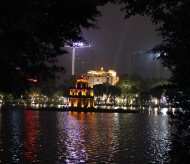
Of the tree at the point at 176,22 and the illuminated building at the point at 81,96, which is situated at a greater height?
the illuminated building at the point at 81,96

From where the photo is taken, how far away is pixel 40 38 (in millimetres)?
8477

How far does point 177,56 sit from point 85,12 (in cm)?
218

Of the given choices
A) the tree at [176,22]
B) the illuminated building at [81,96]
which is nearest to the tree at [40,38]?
the tree at [176,22]

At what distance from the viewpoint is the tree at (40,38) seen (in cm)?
745

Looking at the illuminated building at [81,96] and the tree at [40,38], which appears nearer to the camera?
the tree at [40,38]

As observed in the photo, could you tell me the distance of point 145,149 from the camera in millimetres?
18250

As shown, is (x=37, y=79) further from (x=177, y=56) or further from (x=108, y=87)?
(x=108, y=87)

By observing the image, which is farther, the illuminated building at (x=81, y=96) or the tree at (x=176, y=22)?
the illuminated building at (x=81, y=96)

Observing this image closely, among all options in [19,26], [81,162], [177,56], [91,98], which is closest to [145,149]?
[81,162]

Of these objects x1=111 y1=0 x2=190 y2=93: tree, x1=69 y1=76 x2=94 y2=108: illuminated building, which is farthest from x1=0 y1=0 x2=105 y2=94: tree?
x1=69 y1=76 x2=94 y2=108: illuminated building

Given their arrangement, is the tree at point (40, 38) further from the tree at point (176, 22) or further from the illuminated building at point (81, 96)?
the illuminated building at point (81, 96)

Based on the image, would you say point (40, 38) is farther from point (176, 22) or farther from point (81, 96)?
point (81, 96)

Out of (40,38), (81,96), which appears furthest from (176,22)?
(81,96)

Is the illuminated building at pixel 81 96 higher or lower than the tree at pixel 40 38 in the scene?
higher
